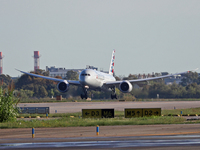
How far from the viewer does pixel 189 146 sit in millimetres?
18141

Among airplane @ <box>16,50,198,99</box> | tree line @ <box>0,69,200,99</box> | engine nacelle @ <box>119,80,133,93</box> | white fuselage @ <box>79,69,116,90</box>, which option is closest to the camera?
white fuselage @ <box>79,69,116,90</box>

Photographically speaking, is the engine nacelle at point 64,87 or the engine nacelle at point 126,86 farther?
the engine nacelle at point 64,87

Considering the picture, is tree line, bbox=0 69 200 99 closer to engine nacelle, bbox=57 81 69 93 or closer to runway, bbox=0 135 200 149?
engine nacelle, bbox=57 81 69 93

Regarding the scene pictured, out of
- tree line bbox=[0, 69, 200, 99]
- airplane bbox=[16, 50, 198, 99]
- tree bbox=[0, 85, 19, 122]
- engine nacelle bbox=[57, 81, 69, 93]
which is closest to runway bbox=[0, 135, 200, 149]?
tree bbox=[0, 85, 19, 122]

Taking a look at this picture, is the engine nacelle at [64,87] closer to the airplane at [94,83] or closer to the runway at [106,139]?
the airplane at [94,83]

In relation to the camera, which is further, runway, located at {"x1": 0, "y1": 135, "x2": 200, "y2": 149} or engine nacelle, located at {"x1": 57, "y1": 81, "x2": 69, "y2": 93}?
engine nacelle, located at {"x1": 57, "y1": 81, "x2": 69, "y2": 93}

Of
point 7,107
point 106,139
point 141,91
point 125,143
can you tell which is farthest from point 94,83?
point 125,143

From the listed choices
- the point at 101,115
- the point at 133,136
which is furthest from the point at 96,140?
the point at 101,115

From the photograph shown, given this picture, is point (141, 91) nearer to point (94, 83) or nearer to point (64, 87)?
point (94, 83)

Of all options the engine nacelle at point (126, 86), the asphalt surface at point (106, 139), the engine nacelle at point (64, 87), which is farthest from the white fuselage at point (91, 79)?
the asphalt surface at point (106, 139)

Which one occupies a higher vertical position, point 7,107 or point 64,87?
point 64,87

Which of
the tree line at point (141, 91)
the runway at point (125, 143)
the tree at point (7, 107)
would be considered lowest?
the runway at point (125, 143)

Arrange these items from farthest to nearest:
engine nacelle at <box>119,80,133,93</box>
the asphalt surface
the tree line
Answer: the tree line < engine nacelle at <box>119,80,133,93</box> < the asphalt surface

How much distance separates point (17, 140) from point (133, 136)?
265 inches
